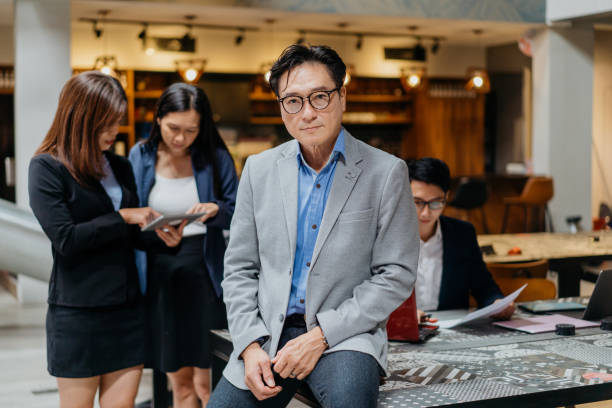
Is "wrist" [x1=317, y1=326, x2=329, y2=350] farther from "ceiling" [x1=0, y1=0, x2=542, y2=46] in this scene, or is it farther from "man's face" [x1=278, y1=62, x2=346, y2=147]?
"ceiling" [x1=0, y1=0, x2=542, y2=46]

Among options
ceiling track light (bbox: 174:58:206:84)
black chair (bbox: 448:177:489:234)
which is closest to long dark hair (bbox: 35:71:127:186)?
ceiling track light (bbox: 174:58:206:84)

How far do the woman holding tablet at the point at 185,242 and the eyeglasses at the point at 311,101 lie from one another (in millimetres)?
1408

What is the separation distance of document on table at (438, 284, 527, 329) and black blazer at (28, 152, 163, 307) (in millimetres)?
1211

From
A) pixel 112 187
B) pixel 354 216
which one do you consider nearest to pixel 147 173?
pixel 112 187

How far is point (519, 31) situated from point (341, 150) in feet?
31.9

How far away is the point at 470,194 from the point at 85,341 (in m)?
8.12

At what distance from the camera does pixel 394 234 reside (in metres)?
1.99

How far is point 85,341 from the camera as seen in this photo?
8.99ft

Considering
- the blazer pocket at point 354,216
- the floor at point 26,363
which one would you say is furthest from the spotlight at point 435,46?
the blazer pocket at point 354,216

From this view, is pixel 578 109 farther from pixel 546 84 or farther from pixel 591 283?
pixel 591 283

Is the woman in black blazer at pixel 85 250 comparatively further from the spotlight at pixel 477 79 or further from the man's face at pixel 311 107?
the spotlight at pixel 477 79

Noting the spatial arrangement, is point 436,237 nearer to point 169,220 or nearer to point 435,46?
point 169,220

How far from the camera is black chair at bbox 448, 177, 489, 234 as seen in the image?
33.4 feet

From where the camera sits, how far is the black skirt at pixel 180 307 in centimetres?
343
